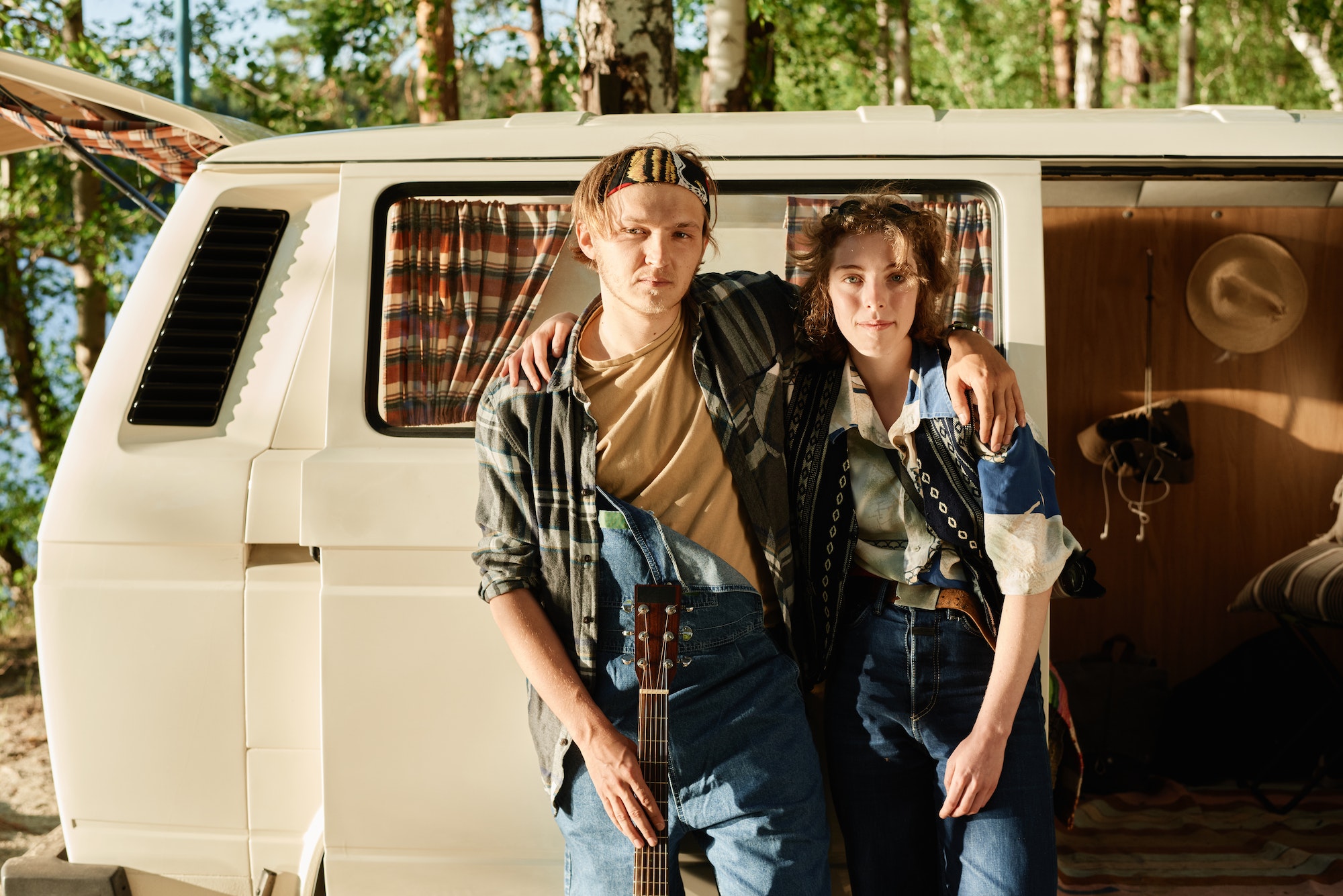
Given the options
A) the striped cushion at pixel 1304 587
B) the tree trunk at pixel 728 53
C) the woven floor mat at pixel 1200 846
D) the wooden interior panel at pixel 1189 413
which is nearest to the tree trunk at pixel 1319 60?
the tree trunk at pixel 728 53

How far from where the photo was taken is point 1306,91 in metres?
18.4

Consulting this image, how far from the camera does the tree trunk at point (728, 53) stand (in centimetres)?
585

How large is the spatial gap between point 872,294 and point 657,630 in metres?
0.76

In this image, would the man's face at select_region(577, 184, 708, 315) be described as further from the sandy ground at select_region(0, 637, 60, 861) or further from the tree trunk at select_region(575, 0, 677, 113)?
the tree trunk at select_region(575, 0, 677, 113)

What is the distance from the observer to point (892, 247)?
78.0 inches

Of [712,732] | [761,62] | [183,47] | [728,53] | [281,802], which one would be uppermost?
[183,47]

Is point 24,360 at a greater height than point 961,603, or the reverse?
point 24,360

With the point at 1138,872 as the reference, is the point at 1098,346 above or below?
above

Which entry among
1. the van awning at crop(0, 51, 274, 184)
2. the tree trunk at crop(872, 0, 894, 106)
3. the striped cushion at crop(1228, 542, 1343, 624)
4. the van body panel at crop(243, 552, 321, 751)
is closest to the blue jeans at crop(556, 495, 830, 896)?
the van body panel at crop(243, 552, 321, 751)

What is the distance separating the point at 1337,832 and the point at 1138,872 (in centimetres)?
79

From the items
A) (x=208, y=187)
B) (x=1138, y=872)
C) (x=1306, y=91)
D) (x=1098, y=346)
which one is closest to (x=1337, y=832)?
(x=1138, y=872)

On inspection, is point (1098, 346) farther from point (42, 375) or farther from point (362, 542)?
point (42, 375)

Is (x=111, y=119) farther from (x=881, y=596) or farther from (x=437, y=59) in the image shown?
(x=437, y=59)

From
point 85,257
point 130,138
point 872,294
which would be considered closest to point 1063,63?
point 85,257
